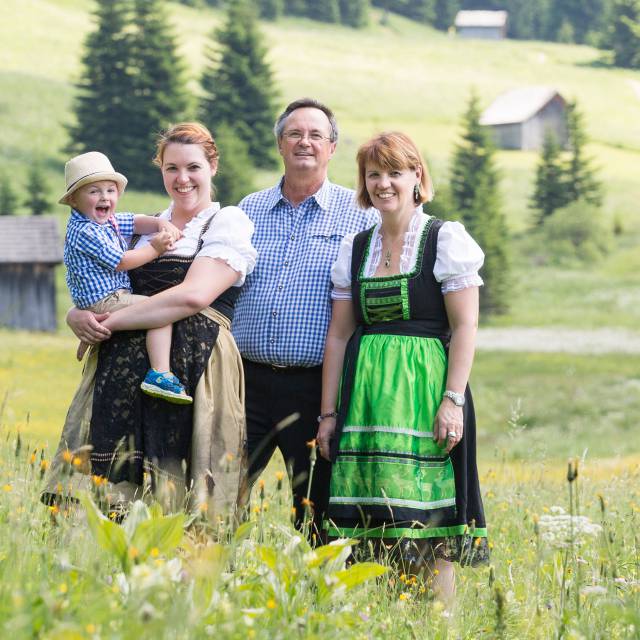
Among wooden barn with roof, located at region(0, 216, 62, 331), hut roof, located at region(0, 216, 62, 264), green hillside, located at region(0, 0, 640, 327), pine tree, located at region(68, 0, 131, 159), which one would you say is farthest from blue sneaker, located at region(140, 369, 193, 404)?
pine tree, located at region(68, 0, 131, 159)

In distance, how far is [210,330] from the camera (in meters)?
4.26

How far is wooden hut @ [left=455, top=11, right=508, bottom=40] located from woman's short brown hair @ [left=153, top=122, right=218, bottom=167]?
78382 mm

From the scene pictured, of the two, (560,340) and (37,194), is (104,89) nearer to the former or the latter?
(37,194)

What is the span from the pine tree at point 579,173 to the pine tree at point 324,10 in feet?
99.2

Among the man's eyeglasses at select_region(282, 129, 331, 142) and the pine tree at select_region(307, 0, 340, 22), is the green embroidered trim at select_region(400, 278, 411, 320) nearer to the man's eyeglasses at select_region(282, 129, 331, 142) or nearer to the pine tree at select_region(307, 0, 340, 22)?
the man's eyeglasses at select_region(282, 129, 331, 142)

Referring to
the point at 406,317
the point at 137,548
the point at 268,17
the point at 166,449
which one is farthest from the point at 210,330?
the point at 268,17

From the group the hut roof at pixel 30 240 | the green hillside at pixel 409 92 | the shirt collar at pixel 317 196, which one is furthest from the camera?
the green hillside at pixel 409 92

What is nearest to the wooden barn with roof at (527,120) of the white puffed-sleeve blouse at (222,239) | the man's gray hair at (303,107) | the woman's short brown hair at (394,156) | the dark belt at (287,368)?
the man's gray hair at (303,107)

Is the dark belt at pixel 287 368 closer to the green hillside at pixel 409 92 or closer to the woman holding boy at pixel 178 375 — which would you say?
the woman holding boy at pixel 178 375

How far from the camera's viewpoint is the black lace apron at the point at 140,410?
418 cm

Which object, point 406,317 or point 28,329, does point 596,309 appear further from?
point 406,317

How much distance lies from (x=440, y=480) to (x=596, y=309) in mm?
39328

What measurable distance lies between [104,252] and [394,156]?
4.06 feet

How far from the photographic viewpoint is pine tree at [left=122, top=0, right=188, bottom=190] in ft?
155
